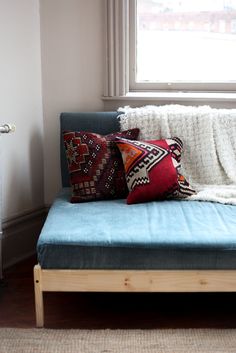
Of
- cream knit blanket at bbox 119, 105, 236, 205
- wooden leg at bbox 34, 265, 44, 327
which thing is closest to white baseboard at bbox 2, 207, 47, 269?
wooden leg at bbox 34, 265, 44, 327

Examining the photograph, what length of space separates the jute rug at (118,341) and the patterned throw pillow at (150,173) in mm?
664

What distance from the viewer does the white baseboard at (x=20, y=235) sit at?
278 centimetres

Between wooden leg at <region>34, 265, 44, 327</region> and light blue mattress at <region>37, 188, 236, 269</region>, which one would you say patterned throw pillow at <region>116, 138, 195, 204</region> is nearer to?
light blue mattress at <region>37, 188, 236, 269</region>

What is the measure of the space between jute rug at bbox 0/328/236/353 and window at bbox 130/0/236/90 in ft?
4.89

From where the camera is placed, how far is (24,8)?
2.75 metres

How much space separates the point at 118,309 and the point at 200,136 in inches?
39.3

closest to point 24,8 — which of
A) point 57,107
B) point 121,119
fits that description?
point 57,107

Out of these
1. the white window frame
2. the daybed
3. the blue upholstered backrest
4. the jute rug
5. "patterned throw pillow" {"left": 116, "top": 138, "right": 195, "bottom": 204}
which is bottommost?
the jute rug

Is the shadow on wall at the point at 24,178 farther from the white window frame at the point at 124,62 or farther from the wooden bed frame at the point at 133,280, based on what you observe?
the wooden bed frame at the point at 133,280

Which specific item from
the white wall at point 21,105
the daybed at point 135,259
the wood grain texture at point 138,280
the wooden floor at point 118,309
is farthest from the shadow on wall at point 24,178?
the wood grain texture at point 138,280

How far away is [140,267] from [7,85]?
1254 mm

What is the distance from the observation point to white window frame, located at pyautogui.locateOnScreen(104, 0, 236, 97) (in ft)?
9.31

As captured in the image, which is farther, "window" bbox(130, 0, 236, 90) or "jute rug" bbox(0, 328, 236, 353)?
"window" bbox(130, 0, 236, 90)

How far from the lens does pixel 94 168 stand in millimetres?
2523
